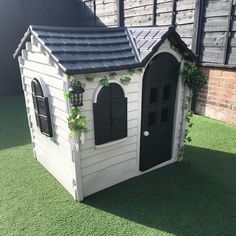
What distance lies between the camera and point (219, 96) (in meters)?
7.14

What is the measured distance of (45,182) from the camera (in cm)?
452

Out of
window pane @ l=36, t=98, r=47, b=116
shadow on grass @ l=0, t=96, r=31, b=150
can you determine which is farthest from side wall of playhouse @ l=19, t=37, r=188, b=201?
shadow on grass @ l=0, t=96, r=31, b=150

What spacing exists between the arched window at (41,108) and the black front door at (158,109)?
1643 mm

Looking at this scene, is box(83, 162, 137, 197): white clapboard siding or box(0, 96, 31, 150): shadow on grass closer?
box(83, 162, 137, 197): white clapboard siding

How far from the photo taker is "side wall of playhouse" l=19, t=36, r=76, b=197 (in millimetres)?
3686

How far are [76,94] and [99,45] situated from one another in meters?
1.04

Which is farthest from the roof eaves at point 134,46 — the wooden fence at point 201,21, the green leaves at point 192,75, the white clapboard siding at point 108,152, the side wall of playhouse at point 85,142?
the wooden fence at point 201,21

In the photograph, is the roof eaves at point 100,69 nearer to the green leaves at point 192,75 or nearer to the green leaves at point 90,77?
the green leaves at point 90,77

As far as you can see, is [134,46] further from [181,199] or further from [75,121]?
[181,199]

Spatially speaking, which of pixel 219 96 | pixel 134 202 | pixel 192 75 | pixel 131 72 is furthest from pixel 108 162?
pixel 219 96

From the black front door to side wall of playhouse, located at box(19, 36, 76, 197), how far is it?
1.39 metres

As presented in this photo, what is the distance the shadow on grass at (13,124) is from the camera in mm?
6168

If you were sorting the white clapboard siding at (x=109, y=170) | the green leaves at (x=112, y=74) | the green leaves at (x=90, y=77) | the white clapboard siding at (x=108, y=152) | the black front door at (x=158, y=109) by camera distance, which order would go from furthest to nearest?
the black front door at (x=158, y=109) → the white clapboard siding at (x=109, y=170) → the white clapboard siding at (x=108, y=152) → the green leaves at (x=112, y=74) → the green leaves at (x=90, y=77)

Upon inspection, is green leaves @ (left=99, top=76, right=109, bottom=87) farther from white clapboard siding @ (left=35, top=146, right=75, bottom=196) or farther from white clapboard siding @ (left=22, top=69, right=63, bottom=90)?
white clapboard siding @ (left=35, top=146, right=75, bottom=196)
